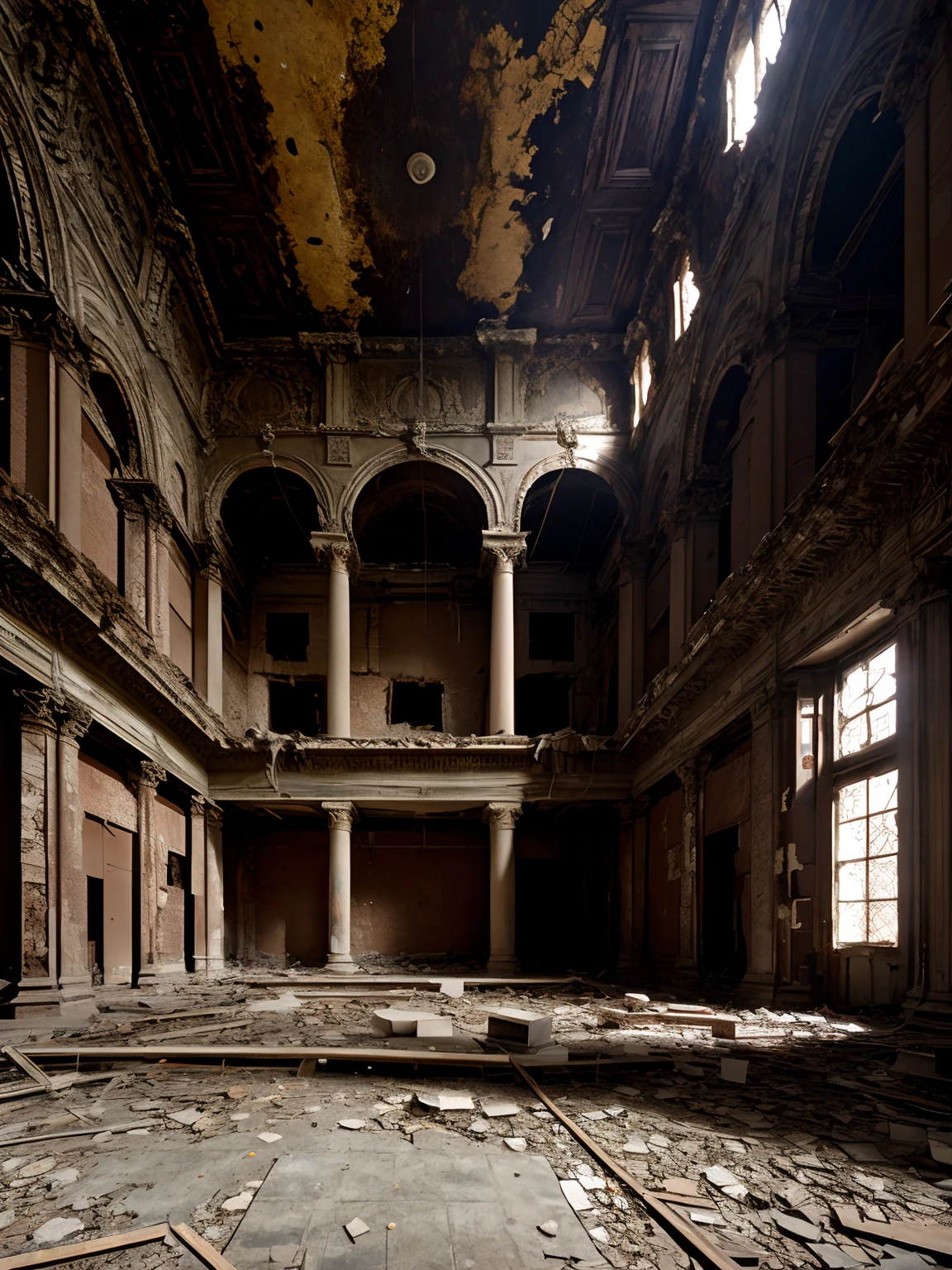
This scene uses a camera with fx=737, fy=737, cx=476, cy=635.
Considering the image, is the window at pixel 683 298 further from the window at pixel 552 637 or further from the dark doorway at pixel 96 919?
the dark doorway at pixel 96 919

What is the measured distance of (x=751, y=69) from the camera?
30.0ft

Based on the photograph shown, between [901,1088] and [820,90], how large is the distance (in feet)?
27.6

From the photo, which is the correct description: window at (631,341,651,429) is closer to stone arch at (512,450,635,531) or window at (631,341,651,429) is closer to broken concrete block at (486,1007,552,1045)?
stone arch at (512,450,635,531)

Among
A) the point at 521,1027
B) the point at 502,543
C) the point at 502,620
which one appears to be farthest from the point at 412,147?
the point at 521,1027

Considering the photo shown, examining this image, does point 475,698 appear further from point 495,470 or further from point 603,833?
point 495,470

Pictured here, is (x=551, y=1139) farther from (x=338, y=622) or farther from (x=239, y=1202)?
(x=338, y=622)

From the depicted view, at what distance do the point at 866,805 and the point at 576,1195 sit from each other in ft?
15.8

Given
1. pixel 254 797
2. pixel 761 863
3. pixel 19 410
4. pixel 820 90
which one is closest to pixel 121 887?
pixel 254 797

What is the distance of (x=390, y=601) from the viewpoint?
18.0m

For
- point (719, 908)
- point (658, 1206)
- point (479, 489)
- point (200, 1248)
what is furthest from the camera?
point (479, 489)

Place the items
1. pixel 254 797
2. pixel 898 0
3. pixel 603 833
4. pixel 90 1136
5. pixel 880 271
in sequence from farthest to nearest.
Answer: pixel 603 833 < pixel 254 797 < pixel 880 271 < pixel 898 0 < pixel 90 1136

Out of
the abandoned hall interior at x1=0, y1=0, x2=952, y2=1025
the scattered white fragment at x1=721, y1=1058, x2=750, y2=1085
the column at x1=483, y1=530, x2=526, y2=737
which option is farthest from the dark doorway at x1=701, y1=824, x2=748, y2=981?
the scattered white fragment at x1=721, y1=1058, x2=750, y2=1085

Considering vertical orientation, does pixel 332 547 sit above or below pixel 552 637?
above

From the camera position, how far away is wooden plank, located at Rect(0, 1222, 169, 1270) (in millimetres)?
2625
